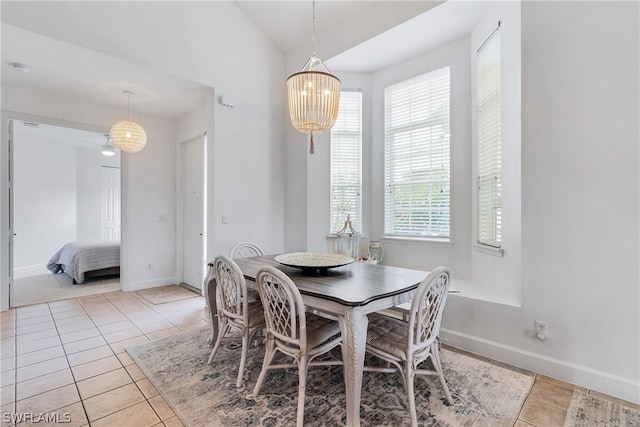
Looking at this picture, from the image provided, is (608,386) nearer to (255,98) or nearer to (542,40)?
(542,40)

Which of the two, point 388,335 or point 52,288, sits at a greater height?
point 388,335

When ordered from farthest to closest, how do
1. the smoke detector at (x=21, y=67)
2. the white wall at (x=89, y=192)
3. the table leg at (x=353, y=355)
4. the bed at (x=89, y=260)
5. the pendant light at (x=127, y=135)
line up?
the white wall at (x=89, y=192) < the bed at (x=89, y=260) < the pendant light at (x=127, y=135) < the smoke detector at (x=21, y=67) < the table leg at (x=353, y=355)

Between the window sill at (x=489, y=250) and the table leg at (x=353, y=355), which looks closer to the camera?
the table leg at (x=353, y=355)

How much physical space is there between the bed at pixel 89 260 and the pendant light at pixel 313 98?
14.5 ft

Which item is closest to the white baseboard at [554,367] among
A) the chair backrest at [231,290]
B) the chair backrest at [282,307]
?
the chair backrest at [282,307]

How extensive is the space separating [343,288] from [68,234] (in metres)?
7.27

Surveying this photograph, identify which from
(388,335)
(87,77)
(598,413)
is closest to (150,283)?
(87,77)

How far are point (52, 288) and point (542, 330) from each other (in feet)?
20.4

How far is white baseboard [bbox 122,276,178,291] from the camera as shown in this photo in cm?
448

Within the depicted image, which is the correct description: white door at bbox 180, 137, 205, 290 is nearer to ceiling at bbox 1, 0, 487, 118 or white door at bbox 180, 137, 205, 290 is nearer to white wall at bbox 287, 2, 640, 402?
ceiling at bbox 1, 0, 487, 118

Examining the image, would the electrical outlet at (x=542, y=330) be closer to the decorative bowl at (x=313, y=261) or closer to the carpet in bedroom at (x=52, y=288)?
the decorative bowl at (x=313, y=261)

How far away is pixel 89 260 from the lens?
4.78 meters

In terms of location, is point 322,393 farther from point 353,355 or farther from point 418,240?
point 418,240

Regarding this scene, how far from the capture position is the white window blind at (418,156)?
3.57 metres
